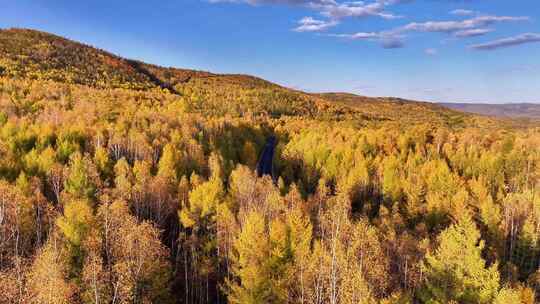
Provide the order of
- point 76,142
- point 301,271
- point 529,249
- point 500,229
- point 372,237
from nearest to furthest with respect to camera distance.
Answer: point 301,271, point 372,237, point 529,249, point 500,229, point 76,142

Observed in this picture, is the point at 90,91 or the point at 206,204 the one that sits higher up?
the point at 90,91

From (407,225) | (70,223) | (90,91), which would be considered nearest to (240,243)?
(70,223)

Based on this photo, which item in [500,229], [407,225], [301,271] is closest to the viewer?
[301,271]

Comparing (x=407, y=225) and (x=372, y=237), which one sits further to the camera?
(x=407, y=225)

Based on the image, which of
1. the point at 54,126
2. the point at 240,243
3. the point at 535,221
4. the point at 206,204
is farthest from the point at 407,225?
the point at 54,126

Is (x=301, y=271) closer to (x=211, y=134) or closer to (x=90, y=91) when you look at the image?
(x=211, y=134)

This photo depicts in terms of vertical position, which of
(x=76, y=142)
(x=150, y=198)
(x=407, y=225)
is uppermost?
(x=76, y=142)
